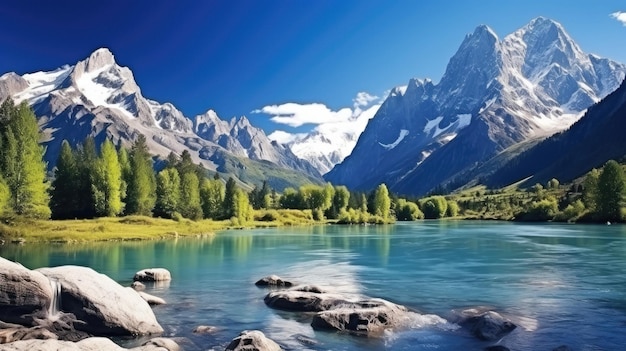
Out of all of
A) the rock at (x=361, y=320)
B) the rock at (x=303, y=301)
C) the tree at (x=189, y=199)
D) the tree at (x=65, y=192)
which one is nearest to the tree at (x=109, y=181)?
the tree at (x=65, y=192)

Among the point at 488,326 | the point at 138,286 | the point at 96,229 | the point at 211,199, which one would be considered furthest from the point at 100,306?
the point at 211,199

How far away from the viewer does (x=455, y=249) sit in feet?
→ 291

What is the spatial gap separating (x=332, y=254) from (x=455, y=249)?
2311 cm

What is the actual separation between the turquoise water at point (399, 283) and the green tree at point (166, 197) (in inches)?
2324

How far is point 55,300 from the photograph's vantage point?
29047 millimetres

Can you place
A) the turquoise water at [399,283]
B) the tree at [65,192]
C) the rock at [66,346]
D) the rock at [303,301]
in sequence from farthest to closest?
the tree at [65,192]
the rock at [303,301]
the turquoise water at [399,283]
the rock at [66,346]

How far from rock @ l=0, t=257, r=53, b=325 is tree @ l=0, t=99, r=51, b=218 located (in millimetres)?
74898

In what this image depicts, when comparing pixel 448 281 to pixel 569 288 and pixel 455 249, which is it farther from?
pixel 455 249

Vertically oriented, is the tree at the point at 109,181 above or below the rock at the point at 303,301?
above

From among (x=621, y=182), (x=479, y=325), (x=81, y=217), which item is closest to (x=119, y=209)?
(x=81, y=217)

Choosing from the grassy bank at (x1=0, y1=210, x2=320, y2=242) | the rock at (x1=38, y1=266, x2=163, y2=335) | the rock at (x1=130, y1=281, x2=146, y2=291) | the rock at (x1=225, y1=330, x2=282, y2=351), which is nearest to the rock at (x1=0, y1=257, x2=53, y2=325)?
the rock at (x1=38, y1=266, x2=163, y2=335)

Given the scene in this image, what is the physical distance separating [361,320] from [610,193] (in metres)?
168

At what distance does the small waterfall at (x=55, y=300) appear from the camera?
94.1 ft

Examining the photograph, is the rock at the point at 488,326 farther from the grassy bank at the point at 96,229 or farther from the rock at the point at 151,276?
the grassy bank at the point at 96,229
